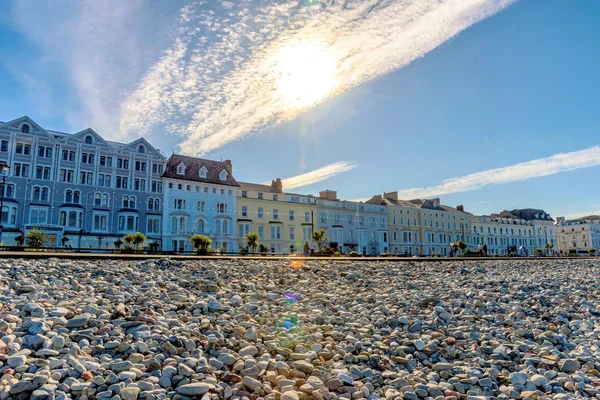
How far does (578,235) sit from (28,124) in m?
134

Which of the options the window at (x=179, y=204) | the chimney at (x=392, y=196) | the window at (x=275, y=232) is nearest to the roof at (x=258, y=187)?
the window at (x=275, y=232)

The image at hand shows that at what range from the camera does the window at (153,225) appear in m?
42.7

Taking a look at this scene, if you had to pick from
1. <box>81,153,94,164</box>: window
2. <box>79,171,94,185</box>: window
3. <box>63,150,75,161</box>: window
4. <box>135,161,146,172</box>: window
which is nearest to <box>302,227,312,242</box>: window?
<box>135,161,146,172</box>: window

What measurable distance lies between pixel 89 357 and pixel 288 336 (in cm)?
283

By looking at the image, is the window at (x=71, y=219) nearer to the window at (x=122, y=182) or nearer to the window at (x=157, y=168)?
the window at (x=122, y=182)

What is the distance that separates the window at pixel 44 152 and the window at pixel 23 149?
866mm

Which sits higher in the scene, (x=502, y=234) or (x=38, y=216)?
(x=502, y=234)

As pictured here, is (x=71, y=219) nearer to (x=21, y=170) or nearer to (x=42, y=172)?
(x=42, y=172)

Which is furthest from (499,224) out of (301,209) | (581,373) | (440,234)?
(581,373)

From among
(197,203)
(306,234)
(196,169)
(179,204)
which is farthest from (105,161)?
(306,234)

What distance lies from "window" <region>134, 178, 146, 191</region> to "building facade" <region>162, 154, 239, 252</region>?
213cm

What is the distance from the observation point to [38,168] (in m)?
37.6

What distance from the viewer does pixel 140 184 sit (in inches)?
1708

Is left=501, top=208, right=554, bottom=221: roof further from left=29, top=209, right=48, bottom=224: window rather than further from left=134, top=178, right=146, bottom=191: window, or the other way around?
left=29, top=209, right=48, bottom=224: window
